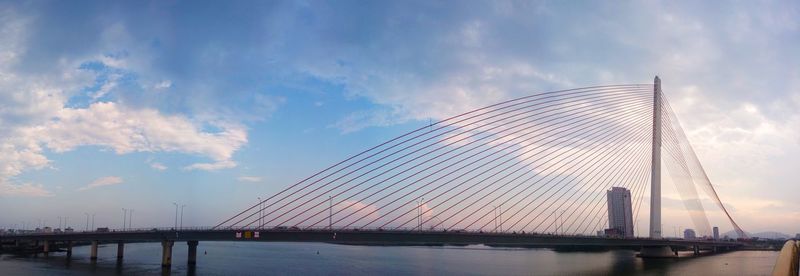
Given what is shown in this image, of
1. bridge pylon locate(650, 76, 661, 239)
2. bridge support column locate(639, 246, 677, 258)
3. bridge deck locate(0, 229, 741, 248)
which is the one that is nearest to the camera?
bridge deck locate(0, 229, 741, 248)

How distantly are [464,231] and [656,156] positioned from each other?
2654 cm

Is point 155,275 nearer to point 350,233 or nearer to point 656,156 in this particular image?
point 350,233

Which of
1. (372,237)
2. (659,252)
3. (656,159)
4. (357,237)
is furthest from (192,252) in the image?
(659,252)

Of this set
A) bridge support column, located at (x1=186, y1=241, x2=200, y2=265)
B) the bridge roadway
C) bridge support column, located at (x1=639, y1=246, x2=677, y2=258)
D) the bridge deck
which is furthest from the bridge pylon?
bridge support column, located at (x1=186, y1=241, x2=200, y2=265)

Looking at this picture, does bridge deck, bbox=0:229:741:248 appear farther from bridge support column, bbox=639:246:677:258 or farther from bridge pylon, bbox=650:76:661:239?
bridge support column, bbox=639:246:677:258

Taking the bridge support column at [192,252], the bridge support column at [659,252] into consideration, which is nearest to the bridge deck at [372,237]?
the bridge support column at [192,252]

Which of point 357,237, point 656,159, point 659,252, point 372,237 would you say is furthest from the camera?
point 659,252

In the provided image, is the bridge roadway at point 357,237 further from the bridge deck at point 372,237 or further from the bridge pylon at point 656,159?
the bridge pylon at point 656,159

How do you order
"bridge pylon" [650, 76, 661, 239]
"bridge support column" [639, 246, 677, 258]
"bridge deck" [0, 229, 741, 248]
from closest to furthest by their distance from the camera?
"bridge deck" [0, 229, 741, 248] → "bridge pylon" [650, 76, 661, 239] → "bridge support column" [639, 246, 677, 258]

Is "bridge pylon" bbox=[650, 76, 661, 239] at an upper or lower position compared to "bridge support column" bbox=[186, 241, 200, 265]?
upper

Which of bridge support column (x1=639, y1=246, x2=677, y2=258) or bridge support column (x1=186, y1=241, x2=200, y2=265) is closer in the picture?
bridge support column (x1=186, y1=241, x2=200, y2=265)

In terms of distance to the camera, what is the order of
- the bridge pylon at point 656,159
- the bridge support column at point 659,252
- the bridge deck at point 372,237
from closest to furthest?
the bridge deck at point 372,237 → the bridge pylon at point 656,159 → the bridge support column at point 659,252

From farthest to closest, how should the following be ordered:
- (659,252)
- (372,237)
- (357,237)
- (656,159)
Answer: (659,252) → (656,159) → (357,237) → (372,237)

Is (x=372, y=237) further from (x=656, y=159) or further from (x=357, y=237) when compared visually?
(x=656, y=159)
